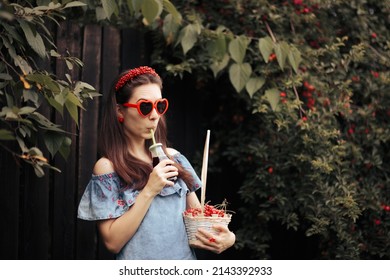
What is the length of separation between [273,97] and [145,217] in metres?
1.25

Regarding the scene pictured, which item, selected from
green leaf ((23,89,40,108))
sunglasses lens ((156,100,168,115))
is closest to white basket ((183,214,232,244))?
sunglasses lens ((156,100,168,115))

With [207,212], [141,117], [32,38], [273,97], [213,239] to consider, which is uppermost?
[32,38]

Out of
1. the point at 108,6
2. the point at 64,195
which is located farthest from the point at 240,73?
the point at 108,6

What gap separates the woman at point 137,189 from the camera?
8.68ft

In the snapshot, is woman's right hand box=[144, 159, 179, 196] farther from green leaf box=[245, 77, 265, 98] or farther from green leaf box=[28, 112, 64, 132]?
green leaf box=[245, 77, 265, 98]

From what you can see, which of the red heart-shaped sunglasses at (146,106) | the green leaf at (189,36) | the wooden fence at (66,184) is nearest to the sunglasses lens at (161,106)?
the red heart-shaped sunglasses at (146,106)

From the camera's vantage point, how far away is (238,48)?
3590 millimetres

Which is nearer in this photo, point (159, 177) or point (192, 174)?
point (159, 177)

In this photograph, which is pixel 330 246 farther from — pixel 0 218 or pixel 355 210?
pixel 0 218

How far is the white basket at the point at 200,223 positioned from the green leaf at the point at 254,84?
3.70 feet

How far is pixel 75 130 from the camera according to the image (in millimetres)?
3422

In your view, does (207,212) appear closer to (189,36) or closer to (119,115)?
(119,115)

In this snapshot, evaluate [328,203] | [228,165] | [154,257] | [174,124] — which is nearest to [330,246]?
[328,203]

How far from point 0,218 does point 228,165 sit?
4.72ft
